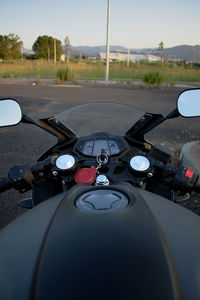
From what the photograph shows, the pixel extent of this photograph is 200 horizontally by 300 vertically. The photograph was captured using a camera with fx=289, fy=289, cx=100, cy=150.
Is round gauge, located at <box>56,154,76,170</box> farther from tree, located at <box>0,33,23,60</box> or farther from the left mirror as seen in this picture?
tree, located at <box>0,33,23,60</box>

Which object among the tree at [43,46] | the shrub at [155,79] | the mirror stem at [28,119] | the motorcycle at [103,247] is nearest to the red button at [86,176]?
the motorcycle at [103,247]

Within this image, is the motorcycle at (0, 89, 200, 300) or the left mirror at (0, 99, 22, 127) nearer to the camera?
the motorcycle at (0, 89, 200, 300)

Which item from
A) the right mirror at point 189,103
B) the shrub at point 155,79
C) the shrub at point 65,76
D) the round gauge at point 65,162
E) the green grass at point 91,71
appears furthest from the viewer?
the green grass at point 91,71

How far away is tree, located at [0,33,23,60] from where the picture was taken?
5703cm

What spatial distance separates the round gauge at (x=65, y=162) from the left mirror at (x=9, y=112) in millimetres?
441

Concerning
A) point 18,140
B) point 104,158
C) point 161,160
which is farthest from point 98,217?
point 18,140

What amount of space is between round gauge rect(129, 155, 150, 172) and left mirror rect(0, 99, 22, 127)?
757 mm

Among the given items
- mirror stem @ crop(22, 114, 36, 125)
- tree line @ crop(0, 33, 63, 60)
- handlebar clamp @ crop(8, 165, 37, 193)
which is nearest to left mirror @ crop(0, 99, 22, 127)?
mirror stem @ crop(22, 114, 36, 125)

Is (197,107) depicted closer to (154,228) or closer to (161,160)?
(161,160)

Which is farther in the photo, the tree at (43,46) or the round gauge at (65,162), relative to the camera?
the tree at (43,46)

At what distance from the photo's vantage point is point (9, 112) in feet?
5.93

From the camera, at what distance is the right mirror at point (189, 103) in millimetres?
1715

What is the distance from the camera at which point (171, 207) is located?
1.05m

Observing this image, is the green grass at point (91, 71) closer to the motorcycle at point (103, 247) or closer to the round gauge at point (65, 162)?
the round gauge at point (65, 162)
